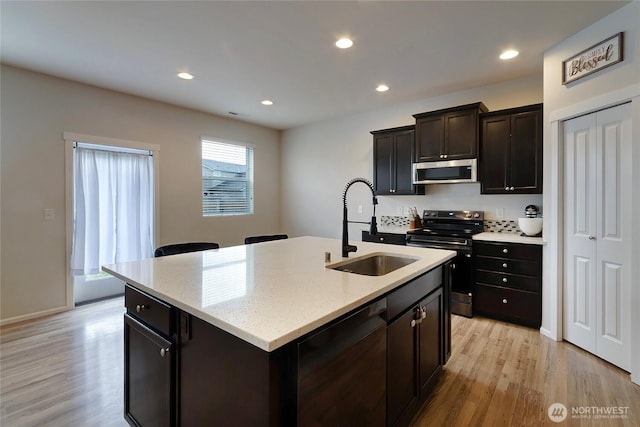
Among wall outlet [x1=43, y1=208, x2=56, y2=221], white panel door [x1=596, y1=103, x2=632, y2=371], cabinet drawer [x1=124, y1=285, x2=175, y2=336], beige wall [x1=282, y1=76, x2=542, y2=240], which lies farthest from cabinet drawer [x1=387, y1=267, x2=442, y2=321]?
wall outlet [x1=43, y1=208, x2=56, y2=221]

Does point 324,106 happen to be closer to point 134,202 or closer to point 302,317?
point 134,202

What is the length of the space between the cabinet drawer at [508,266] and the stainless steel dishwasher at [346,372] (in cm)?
238

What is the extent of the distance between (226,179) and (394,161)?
111 inches

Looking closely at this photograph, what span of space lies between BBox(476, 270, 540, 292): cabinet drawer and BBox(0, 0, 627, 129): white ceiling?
218cm

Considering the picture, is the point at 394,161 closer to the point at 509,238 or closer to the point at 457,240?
the point at 457,240

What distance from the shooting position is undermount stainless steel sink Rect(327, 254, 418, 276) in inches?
79.3

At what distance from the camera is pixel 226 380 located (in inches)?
42.3

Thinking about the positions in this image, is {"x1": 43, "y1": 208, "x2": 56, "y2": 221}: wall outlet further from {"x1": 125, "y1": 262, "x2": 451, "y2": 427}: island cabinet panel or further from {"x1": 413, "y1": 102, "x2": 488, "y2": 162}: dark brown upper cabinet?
{"x1": 413, "y1": 102, "x2": 488, "y2": 162}: dark brown upper cabinet

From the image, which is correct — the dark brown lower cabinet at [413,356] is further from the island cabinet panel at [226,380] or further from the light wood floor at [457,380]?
the island cabinet panel at [226,380]

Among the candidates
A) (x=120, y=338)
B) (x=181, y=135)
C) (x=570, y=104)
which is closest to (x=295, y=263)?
(x=120, y=338)

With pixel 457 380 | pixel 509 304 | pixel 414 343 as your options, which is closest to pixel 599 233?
pixel 509 304

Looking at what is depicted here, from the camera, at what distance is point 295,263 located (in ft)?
5.99

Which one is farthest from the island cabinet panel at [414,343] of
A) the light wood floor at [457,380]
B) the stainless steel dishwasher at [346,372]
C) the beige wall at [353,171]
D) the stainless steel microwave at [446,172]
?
the beige wall at [353,171]

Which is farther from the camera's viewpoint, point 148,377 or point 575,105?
point 575,105
